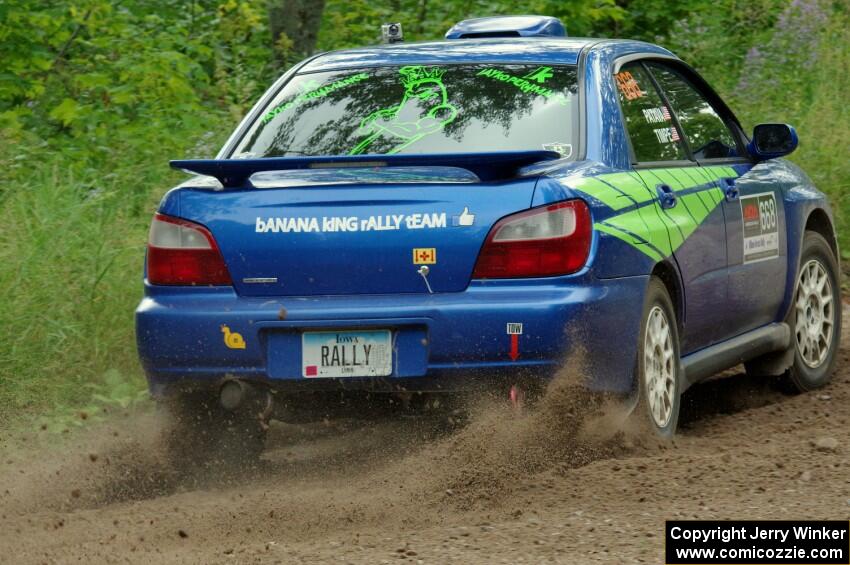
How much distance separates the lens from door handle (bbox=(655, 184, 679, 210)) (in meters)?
5.98

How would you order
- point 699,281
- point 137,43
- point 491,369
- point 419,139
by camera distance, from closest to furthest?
point 491,369 < point 419,139 < point 699,281 < point 137,43

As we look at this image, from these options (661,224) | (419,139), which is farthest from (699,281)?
(419,139)

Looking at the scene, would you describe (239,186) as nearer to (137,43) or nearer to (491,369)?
(491,369)

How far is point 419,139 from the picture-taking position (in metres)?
5.83

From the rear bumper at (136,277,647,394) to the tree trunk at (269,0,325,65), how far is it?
24.5ft

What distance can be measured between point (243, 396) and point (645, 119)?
2069 mm

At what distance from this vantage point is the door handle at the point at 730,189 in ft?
21.8

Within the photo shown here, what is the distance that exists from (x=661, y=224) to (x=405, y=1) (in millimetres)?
9742

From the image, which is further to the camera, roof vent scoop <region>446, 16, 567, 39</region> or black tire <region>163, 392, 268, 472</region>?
roof vent scoop <region>446, 16, 567, 39</region>

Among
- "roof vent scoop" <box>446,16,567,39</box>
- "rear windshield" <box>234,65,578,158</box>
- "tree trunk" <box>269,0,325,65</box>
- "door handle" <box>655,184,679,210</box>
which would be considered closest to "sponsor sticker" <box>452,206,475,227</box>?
"rear windshield" <box>234,65,578,158</box>

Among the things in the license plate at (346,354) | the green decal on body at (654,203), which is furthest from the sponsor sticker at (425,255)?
the green decal on body at (654,203)

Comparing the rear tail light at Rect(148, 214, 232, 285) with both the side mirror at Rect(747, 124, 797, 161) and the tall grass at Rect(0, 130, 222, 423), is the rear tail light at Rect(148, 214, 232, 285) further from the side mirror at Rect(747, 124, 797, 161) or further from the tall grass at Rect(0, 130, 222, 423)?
the side mirror at Rect(747, 124, 797, 161)

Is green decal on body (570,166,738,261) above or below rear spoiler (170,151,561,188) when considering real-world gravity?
below

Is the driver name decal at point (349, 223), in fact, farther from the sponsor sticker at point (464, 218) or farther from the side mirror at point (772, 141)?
the side mirror at point (772, 141)
